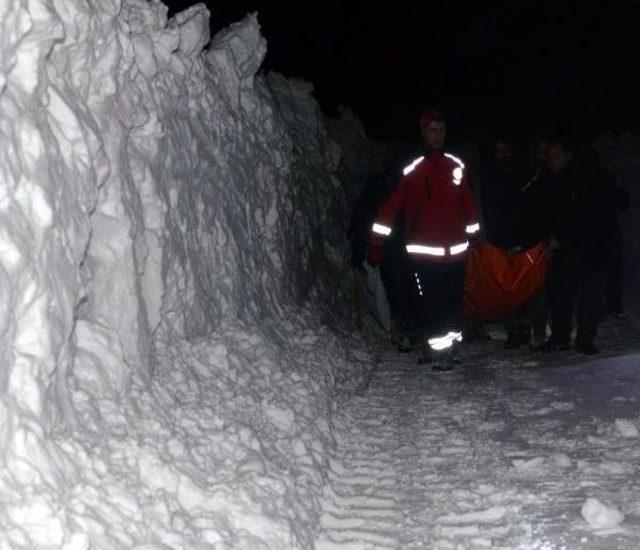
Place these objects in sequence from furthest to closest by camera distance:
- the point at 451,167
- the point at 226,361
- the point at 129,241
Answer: the point at 451,167, the point at 226,361, the point at 129,241

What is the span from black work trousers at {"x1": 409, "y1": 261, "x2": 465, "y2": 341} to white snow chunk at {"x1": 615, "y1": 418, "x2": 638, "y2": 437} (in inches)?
123

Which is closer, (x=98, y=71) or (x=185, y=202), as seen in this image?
(x=98, y=71)

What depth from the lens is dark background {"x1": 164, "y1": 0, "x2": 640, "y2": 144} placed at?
23.7 meters

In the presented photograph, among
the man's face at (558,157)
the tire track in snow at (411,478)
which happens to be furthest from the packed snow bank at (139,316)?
the man's face at (558,157)

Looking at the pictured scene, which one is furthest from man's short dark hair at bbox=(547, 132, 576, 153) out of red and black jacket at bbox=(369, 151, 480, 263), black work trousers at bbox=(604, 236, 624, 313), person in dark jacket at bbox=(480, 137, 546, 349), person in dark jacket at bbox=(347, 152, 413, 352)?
black work trousers at bbox=(604, 236, 624, 313)

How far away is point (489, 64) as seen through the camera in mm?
25656

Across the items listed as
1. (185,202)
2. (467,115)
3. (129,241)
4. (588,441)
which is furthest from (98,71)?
(467,115)

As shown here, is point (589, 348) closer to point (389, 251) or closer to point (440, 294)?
point (440, 294)

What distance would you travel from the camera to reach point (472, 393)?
7.86 m

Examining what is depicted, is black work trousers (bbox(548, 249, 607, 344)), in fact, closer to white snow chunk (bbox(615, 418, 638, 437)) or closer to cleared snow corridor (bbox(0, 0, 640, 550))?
cleared snow corridor (bbox(0, 0, 640, 550))

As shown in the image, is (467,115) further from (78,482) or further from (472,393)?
(78,482)

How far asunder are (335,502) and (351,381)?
129 inches

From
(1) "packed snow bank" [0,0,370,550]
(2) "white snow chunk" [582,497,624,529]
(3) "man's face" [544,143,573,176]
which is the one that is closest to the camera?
(1) "packed snow bank" [0,0,370,550]

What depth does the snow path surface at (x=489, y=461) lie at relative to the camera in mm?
4621
